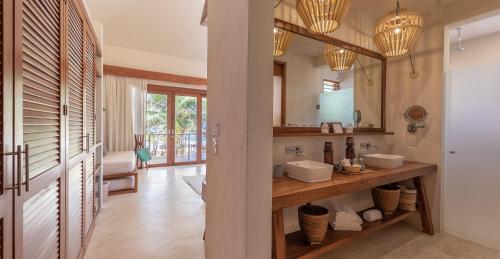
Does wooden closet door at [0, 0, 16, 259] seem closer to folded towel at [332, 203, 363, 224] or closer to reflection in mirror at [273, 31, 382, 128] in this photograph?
reflection in mirror at [273, 31, 382, 128]

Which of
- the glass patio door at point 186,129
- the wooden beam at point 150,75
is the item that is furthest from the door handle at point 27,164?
the glass patio door at point 186,129

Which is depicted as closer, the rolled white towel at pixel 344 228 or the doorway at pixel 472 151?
the rolled white towel at pixel 344 228

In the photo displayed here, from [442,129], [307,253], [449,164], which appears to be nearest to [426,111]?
[442,129]

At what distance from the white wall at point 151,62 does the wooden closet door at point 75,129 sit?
3.72 meters

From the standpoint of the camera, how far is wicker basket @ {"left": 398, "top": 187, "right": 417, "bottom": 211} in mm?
2420

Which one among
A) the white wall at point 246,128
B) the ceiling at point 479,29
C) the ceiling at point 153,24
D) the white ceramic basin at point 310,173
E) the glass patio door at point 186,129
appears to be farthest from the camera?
the glass patio door at point 186,129

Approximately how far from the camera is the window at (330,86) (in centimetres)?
250

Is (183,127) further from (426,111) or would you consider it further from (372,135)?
(426,111)

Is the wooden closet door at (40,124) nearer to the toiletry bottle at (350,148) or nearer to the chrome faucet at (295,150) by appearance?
the chrome faucet at (295,150)

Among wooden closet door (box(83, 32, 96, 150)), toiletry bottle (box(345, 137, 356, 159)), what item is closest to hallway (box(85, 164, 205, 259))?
wooden closet door (box(83, 32, 96, 150))

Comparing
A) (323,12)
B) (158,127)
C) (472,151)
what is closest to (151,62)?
(158,127)

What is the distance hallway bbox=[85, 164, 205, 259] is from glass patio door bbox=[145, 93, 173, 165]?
2043mm

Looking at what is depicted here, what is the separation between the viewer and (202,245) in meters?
2.25

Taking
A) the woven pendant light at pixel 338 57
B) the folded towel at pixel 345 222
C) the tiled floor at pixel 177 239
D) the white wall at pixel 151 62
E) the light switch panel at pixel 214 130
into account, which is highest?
the white wall at pixel 151 62
